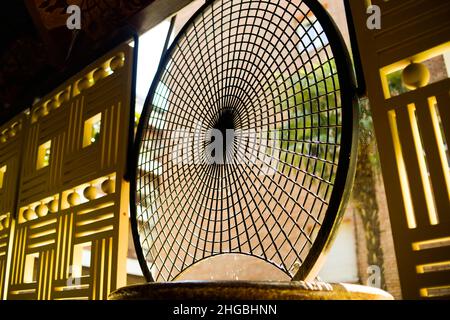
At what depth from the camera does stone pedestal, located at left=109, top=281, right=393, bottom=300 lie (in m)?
0.70

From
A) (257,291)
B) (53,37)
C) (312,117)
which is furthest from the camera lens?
(53,37)

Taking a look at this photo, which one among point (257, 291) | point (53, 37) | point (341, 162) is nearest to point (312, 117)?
point (341, 162)

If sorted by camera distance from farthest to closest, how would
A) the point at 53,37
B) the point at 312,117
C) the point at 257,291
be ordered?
the point at 53,37 < the point at 312,117 < the point at 257,291

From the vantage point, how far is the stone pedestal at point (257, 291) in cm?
70

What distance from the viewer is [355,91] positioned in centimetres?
111

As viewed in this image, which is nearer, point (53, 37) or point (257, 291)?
point (257, 291)

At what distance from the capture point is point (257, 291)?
70 centimetres

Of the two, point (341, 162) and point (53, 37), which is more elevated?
point (53, 37)

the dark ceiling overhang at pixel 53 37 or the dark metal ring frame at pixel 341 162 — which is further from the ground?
the dark ceiling overhang at pixel 53 37

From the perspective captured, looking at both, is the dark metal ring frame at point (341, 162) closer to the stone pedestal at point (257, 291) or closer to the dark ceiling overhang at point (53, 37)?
the stone pedestal at point (257, 291)

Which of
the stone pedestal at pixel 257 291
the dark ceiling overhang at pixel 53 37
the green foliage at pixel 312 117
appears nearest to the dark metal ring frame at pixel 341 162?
the green foliage at pixel 312 117

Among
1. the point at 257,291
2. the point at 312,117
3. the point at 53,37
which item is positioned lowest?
the point at 257,291

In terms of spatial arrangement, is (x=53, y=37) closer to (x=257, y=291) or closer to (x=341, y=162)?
(x=341, y=162)
